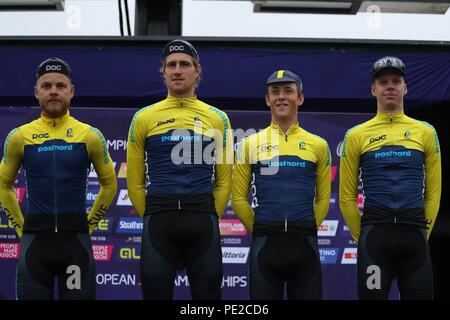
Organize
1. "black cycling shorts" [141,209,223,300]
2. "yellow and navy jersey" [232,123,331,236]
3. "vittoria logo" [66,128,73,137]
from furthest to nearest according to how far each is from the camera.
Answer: "vittoria logo" [66,128,73,137] < "yellow and navy jersey" [232,123,331,236] < "black cycling shorts" [141,209,223,300]

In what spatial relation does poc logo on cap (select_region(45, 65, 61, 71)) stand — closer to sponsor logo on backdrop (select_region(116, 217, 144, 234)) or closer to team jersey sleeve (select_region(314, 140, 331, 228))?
team jersey sleeve (select_region(314, 140, 331, 228))

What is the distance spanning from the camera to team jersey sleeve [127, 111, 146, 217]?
13.7ft

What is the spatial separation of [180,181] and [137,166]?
1.13 ft

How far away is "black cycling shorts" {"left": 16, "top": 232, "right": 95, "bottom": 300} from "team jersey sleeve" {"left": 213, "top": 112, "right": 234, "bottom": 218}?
3.12ft

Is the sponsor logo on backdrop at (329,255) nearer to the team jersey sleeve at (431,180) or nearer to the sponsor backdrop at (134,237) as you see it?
the sponsor backdrop at (134,237)

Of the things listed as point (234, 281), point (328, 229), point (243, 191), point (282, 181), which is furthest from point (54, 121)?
point (328, 229)

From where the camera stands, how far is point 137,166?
4180mm

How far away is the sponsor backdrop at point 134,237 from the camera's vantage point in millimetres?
6820

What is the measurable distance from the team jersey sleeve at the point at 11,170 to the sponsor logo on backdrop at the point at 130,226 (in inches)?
97.4

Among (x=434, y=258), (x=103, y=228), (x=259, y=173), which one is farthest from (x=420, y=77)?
(x=103, y=228)

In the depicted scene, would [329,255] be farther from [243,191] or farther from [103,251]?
[243,191]

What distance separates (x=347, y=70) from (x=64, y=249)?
387cm

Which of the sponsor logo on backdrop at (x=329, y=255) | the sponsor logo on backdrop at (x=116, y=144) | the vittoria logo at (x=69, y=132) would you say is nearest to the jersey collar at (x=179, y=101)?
the vittoria logo at (x=69, y=132)

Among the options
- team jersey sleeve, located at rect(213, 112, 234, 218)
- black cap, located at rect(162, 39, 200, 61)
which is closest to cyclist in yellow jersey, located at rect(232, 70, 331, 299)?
team jersey sleeve, located at rect(213, 112, 234, 218)
